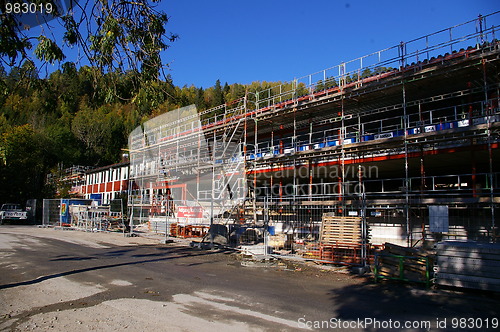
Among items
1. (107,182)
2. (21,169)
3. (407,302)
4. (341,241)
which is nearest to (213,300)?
(407,302)

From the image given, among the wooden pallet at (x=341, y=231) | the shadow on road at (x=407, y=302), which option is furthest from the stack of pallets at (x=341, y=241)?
the shadow on road at (x=407, y=302)

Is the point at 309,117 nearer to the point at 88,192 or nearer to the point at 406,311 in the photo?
the point at 406,311

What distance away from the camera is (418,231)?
15281 millimetres

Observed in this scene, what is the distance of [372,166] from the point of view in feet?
65.5

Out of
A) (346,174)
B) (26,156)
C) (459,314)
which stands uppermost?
(26,156)

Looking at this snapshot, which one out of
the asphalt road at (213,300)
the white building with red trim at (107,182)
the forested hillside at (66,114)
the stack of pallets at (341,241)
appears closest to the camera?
the asphalt road at (213,300)

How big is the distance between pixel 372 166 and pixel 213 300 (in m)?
14.8

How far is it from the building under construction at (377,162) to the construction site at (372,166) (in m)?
0.06

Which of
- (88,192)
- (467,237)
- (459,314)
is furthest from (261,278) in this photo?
(88,192)

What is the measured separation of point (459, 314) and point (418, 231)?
8975 millimetres

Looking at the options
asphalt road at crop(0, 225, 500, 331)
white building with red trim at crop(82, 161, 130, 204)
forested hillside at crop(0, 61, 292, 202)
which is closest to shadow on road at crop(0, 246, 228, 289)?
asphalt road at crop(0, 225, 500, 331)

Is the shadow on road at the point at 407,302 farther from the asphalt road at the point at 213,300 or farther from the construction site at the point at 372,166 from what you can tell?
the construction site at the point at 372,166

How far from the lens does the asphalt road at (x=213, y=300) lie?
5.98 metres

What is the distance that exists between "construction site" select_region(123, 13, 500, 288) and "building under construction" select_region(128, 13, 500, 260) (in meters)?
0.06
